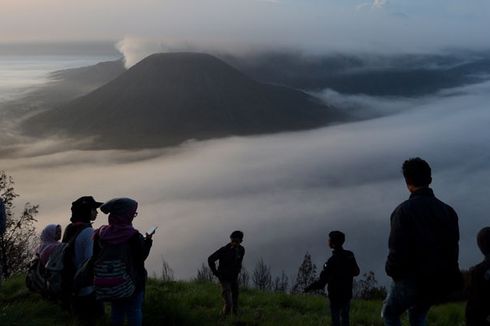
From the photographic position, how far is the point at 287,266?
547 ft

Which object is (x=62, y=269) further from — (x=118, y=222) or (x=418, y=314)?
(x=418, y=314)

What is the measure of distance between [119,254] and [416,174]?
3.07m

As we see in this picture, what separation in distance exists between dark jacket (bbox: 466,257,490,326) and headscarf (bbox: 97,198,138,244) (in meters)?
3.40

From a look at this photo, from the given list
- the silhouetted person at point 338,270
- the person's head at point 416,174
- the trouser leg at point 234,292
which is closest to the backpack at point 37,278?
the trouser leg at point 234,292

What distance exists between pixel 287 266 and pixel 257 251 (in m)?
21.5

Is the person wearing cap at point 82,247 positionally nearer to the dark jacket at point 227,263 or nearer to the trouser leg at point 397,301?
the dark jacket at point 227,263

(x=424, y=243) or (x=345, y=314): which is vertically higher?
(x=424, y=243)

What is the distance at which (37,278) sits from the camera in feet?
25.7

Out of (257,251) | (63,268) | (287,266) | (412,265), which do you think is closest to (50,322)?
(63,268)

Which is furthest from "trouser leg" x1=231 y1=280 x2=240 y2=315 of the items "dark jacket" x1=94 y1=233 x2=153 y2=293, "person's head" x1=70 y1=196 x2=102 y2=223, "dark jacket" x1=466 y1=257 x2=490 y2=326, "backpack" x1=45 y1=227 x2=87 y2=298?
"dark jacket" x1=466 y1=257 x2=490 y2=326

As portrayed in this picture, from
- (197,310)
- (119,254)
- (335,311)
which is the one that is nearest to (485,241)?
(335,311)

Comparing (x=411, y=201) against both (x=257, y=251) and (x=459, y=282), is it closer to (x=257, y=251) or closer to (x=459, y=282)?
(x=459, y=282)

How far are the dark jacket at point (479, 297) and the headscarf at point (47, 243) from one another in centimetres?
513

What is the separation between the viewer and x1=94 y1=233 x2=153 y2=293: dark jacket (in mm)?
6098
